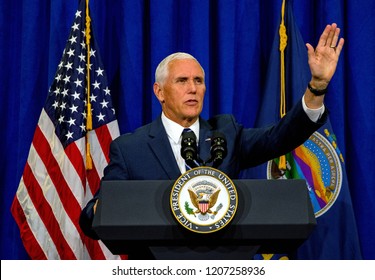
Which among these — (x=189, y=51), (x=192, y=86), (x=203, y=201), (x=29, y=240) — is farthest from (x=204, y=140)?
(x=189, y=51)

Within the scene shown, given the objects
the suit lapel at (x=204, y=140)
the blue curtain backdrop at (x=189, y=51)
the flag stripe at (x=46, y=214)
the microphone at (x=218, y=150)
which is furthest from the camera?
the blue curtain backdrop at (x=189, y=51)

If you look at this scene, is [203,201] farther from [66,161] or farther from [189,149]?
[66,161]

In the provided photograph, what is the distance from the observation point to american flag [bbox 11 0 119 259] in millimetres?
3693

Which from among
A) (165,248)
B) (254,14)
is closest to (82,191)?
(254,14)

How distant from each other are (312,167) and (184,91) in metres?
1.41

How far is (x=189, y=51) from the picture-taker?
416cm

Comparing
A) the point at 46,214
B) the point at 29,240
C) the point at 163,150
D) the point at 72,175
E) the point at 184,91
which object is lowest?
the point at 29,240

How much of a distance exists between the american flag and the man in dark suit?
1.13 metres

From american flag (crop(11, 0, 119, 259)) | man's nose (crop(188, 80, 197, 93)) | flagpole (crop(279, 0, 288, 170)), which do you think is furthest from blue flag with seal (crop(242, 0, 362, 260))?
man's nose (crop(188, 80, 197, 93))

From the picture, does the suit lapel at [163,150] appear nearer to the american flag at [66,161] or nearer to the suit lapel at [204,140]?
the suit lapel at [204,140]

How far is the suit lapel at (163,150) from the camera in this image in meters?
2.37

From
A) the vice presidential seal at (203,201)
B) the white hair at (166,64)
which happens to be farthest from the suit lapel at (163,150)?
the vice presidential seal at (203,201)

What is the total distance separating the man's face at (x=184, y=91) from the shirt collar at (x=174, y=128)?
0.05 ft
